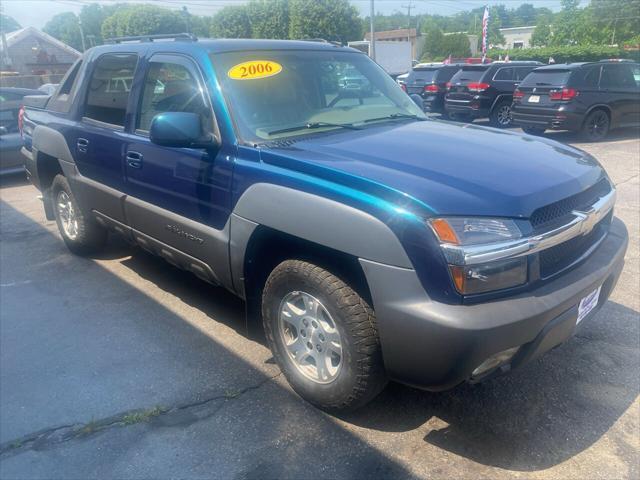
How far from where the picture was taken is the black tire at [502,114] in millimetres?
14312

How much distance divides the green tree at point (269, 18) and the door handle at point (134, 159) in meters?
52.4

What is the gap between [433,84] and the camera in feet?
52.7

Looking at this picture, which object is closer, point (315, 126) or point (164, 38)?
point (315, 126)

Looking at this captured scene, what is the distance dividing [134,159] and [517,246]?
8.83 ft

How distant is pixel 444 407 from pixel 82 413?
6.43ft

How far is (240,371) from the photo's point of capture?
3393 millimetres

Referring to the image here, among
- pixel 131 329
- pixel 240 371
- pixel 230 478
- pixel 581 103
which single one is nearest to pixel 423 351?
pixel 230 478

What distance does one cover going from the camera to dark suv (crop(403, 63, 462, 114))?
16.1 m

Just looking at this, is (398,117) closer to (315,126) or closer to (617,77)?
(315,126)

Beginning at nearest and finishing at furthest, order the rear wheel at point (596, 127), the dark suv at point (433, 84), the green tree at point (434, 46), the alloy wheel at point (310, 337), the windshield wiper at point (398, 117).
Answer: the alloy wheel at point (310, 337) → the windshield wiper at point (398, 117) → the rear wheel at point (596, 127) → the dark suv at point (433, 84) → the green tree at point (434, 46)

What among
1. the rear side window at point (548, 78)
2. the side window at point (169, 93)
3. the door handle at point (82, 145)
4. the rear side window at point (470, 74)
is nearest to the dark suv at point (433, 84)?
the rear side window at point (470, 74)

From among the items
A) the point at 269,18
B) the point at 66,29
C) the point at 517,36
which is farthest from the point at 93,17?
the point at 517,36

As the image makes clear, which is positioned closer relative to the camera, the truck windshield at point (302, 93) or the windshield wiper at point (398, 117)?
the truck windshield at point (302, 93)

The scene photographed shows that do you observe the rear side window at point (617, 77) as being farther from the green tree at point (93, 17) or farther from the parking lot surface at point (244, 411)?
the green tree at point (93, 17)
